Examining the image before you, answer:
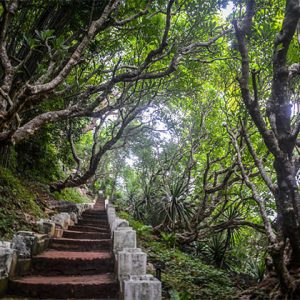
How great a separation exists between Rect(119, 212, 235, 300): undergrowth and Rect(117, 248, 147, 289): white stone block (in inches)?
13.3

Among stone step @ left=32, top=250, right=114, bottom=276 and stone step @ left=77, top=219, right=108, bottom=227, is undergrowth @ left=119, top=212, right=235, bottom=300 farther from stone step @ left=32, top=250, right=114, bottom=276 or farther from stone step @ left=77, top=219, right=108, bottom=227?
stone step @ left=77, top=219, right=108, bottom=227

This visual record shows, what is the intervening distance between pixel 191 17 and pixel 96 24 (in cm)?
335

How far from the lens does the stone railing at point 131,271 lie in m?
3.43

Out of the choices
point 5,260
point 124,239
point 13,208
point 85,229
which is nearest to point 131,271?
point 124,239

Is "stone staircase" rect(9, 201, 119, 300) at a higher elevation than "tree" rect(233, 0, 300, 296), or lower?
lower

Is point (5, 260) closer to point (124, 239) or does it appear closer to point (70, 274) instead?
point (70, 274)

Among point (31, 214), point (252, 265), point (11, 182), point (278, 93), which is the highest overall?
point (278, 93)

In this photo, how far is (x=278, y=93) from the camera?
4.09m

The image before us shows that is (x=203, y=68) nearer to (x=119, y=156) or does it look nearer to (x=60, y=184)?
(x=60, y=184)

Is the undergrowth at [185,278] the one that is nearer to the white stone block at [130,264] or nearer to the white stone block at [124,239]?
the white stone block at [130,264]

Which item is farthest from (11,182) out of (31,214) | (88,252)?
(88,252)

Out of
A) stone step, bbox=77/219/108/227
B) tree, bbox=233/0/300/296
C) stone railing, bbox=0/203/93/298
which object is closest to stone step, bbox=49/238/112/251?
stone railing, bbox=0/203/93/298

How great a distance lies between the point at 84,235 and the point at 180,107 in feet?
27.4

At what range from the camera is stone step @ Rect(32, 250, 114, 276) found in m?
5.31
